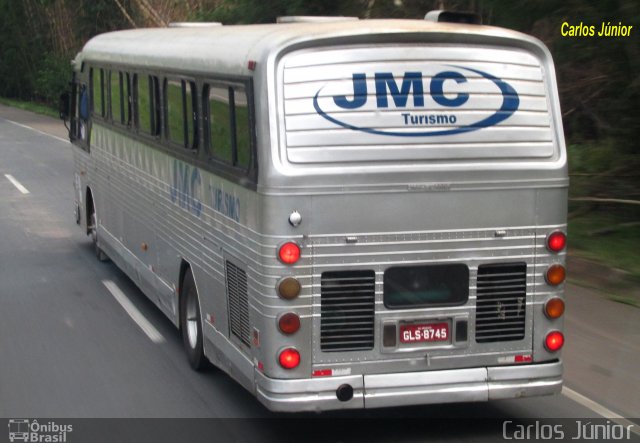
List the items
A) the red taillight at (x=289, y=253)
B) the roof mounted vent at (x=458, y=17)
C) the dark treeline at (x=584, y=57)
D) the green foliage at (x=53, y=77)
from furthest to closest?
the green foliage at (x=53, y=77), the dark treeline at (x=584, y=57), the roof mounted vent at (x=458, y=17), the red taillight at (x=289, y=253)

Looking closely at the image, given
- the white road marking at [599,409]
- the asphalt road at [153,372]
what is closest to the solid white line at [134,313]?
the asphalt road at [153,372]

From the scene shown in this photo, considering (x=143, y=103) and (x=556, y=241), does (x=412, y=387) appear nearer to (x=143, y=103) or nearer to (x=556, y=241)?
(x=556, y=241)

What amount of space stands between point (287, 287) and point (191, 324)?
2.70 meters

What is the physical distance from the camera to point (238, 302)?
24.4 ft

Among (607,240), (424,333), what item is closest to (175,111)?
(424,333)

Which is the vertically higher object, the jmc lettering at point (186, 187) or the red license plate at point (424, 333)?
the jmc lettering at point (186, 187)

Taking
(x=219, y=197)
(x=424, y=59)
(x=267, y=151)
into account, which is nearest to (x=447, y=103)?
(x=424, y=59)

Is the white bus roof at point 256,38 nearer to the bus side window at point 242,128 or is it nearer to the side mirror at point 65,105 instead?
the bus side window at point 242,128

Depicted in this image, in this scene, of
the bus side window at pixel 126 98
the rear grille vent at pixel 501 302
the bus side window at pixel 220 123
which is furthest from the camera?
the bus side window at pixel 126 98

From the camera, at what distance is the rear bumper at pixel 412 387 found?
6762 millimetres

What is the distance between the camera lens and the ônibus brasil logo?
22.3 feet

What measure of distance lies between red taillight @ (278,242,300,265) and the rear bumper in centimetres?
78

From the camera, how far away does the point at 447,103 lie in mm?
6988

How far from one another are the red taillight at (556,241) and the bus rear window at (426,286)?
0.62m
